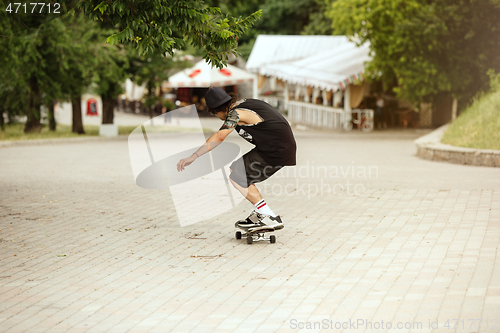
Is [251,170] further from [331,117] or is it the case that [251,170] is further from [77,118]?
[331,117]

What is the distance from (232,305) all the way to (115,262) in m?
1.78

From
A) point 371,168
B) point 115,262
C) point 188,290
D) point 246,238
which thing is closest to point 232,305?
point 188,290

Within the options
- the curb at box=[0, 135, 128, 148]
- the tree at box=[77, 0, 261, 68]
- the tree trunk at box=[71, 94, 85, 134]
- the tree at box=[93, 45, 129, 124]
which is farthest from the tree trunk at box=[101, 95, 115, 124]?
the tree at box=[77, 0, 261, 68]

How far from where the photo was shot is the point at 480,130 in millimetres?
15297

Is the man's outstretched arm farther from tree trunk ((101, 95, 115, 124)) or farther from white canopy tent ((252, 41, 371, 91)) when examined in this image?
tree trunk ((101, 95, 115, 124))

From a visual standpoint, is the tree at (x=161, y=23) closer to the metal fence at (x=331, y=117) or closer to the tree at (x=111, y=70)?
the tree at (x=111, y=70)

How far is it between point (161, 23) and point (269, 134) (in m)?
1.96

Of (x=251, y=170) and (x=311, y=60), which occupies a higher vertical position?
(x=311, y=60)

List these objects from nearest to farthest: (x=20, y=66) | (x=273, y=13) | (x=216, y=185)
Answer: (x=216, y=185)
(x=20, y=66)
(x=273, y=13)

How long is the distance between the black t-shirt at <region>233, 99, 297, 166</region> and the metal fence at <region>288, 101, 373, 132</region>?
2144cm

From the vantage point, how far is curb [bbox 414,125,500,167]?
536 inches

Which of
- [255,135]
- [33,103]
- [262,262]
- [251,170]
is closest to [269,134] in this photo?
[255,135]

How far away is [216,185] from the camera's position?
11234mm

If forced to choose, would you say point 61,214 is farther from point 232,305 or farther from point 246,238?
point 232,305
